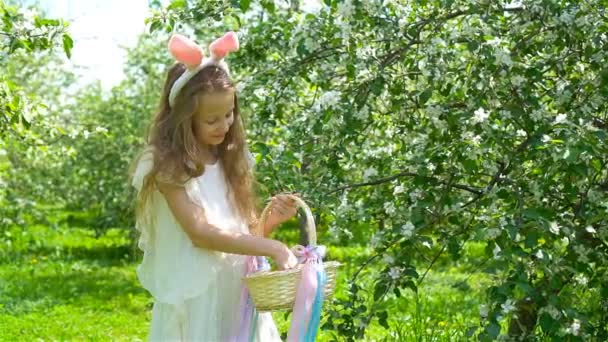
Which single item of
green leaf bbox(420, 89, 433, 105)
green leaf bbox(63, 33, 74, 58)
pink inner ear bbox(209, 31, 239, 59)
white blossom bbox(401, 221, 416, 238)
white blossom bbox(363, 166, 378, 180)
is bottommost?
white blossom bbox(401, 221, 416, 238)

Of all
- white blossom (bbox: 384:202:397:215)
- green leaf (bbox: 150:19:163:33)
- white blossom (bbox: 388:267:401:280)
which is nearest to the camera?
white blossom (bbox: 388:267:401:280)

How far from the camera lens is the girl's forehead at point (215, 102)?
8.44ft

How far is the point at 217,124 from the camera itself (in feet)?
8.51

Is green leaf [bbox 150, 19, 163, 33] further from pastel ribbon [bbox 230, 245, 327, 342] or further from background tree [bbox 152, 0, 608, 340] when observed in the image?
pastel ribbon [bbox 230, 245, 327, 342]

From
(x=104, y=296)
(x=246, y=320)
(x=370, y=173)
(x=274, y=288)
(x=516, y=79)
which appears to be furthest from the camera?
(x=104, y=296)

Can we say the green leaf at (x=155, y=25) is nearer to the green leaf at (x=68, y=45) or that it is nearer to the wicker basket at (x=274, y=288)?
the green leaf at (x=68, y=45)

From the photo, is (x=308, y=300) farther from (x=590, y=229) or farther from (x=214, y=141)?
(x=590, y=229)

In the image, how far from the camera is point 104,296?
271 inches

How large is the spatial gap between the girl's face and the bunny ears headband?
0.29 feet

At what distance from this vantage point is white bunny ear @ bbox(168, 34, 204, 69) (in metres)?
2.59

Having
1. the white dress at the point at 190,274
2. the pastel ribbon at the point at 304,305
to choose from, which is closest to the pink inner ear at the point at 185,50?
the white dress at the point at 190,274

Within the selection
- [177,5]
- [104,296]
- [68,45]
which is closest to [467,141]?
[177,5]

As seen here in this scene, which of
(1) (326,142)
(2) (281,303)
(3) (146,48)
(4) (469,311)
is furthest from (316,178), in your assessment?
(3) (146,48)

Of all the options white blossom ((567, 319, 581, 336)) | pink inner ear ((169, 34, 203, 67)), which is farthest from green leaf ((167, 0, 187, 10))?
white blossom ((567, 319, 581, 336))
